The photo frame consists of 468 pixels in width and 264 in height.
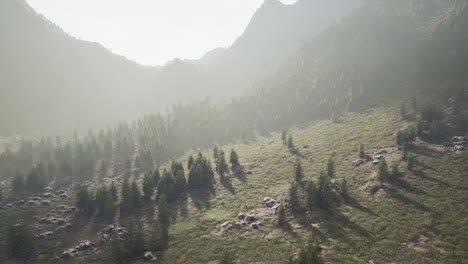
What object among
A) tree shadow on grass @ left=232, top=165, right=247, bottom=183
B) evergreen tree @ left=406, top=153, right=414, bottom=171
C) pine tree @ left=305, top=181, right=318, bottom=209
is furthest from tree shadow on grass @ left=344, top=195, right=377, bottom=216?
tree shadow on grass @ left=232, top=165, right=247, bottom=183

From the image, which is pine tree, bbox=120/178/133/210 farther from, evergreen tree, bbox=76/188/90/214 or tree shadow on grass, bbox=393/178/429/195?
tree shadow on grass, bbox=393/178/429/195

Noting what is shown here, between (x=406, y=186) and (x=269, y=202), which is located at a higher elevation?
(x=406, y=186)

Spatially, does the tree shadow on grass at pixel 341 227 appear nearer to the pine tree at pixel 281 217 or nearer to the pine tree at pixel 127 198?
the pine tree at pixel 281 217

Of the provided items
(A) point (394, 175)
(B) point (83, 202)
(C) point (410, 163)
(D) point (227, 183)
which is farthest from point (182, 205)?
(C) point (410, 163)

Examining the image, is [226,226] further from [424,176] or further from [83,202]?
[424,176]

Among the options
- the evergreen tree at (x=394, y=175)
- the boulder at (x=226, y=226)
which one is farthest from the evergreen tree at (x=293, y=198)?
the evergreen tree at (x=394, y=175)

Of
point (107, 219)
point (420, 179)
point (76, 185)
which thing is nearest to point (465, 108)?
point (420, 179)

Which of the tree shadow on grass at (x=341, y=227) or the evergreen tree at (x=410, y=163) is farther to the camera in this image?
the evergreen tree at (x=410, y=163)

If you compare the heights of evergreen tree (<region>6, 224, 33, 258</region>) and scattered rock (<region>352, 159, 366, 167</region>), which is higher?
scattered rock (<region>352, 159, 366, 167</region>)

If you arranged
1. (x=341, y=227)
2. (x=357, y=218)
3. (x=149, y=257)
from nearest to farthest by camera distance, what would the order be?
(x=149, y=257), (x=341, y=227), (x=357, y=218)

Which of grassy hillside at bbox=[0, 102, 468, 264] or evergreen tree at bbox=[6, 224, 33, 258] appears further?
evergreen tree at bbox=[6, 224, 33, 258]

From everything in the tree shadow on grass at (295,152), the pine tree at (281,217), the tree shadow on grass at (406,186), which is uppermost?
the tree shadow on grass at (406,186)
